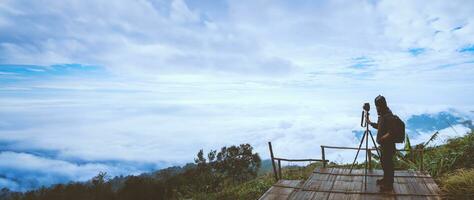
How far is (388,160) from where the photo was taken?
8539mm

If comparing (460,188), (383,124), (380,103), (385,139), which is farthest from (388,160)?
(460,188)

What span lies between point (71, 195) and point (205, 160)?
10.6m

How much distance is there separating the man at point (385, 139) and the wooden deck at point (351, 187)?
27cm

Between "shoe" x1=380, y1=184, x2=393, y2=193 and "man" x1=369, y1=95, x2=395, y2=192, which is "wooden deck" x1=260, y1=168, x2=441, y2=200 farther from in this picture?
"man" x1=369, y1=95, x2=395, y2=192

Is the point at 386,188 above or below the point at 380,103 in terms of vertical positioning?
below

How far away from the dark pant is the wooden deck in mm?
279

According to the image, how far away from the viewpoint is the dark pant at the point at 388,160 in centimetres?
841

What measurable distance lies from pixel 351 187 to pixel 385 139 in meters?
1.60

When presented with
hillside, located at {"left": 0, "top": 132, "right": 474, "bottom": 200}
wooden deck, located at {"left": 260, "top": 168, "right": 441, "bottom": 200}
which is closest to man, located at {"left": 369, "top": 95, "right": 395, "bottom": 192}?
wooden deck, located at {"left": 260, "top": 168, "right": 441, "bottom": 200}

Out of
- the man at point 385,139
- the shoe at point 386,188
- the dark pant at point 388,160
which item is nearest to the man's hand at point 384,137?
the man at point 385,139

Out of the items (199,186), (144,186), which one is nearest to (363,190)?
(199,186)

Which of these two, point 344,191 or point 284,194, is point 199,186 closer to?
point 284,194

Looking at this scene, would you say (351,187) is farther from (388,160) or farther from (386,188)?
(388,160)

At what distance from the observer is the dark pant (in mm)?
8414
